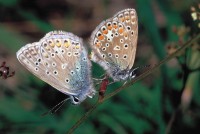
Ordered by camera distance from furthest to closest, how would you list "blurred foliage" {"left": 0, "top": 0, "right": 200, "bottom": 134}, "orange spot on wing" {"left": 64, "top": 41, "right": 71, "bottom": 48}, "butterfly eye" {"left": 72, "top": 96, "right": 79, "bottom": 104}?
"blurred foliage" {"left": 0, "top": 0, "right": 200, "bottom": 134} → "orange spot on wing" {"left": 64, "top": 41, "right": 71, "bottom": 48} → "butterfly eye" {"left": 72, "top": 96, "right": 79, "bottom": 104}

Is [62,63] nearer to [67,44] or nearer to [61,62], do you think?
[61,62]

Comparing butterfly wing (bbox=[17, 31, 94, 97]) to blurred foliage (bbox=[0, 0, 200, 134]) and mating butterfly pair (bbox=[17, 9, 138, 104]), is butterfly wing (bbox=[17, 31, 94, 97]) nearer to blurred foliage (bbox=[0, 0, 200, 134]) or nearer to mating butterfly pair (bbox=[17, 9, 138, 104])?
mating butterfly pair (bbox=[17, 9, 138, 104])

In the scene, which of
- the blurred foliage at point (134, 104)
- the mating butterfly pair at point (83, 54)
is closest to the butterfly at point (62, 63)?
the mating butterfly pair at point (83, 54)

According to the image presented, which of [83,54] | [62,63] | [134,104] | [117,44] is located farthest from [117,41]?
[134,104]

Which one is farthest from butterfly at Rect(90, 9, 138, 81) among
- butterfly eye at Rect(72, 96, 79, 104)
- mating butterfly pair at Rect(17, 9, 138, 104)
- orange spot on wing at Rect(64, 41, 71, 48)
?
butterfly eye at Rect(72, 96, 79, 104)

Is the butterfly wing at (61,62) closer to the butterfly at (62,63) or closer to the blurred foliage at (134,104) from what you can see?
the butterfly at (62,63)

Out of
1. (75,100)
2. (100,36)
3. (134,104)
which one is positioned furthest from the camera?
(134,104)
